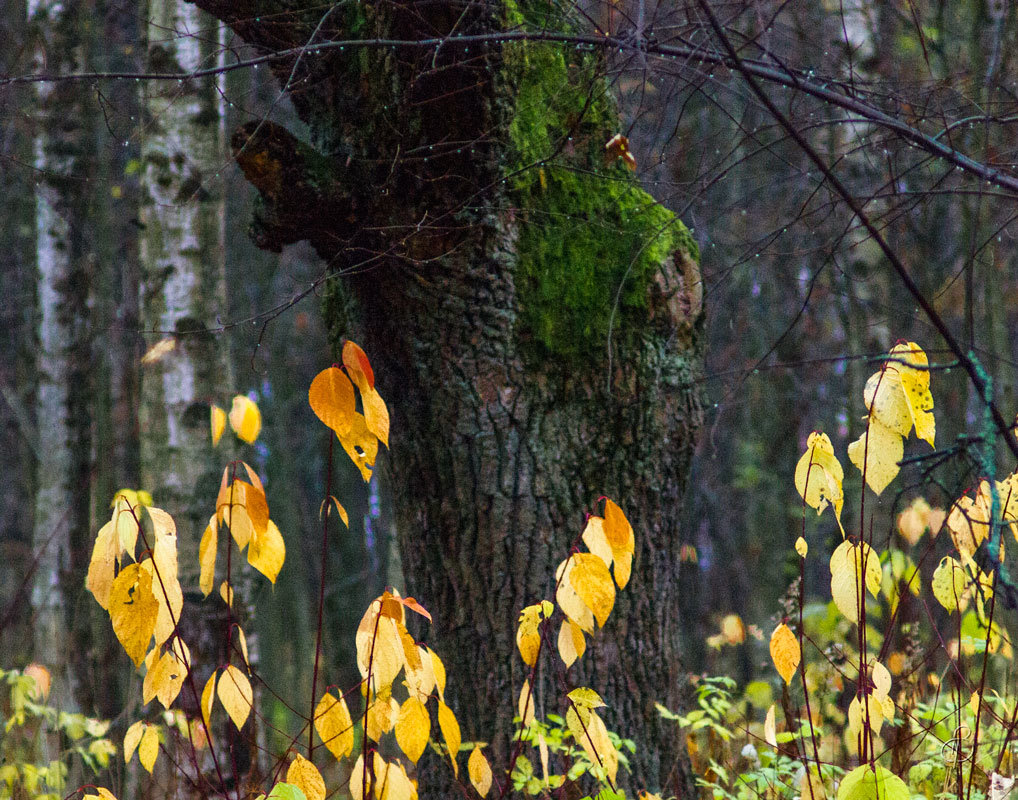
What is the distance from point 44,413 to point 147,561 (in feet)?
16.0

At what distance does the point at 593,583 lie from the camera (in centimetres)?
162

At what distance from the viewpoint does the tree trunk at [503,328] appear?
8.18ft

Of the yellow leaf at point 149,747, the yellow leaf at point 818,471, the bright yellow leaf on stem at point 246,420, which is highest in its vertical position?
the bright yellow leaf on stem at point 246,420

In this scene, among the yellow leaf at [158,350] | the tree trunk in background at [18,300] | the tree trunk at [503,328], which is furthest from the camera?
the tree trunk in background at [18,300]

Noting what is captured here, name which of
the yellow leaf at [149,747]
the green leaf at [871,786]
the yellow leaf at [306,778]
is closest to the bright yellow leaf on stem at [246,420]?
the yellow leaf at [149,747]

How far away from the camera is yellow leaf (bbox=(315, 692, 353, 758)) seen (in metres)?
1.76

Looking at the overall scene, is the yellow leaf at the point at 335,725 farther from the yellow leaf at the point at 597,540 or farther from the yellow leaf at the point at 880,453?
the yellow leaf at the point at 880,453

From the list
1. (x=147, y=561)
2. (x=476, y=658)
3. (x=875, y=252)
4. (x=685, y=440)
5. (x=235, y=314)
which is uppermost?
(x=235, y=314)

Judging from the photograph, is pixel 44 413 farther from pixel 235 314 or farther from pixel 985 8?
pixel 985 8

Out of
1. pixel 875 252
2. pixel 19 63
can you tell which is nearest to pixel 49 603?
pixel 19 63

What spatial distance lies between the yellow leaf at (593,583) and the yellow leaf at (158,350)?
7.78 ft

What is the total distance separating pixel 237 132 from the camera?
90.2 inches

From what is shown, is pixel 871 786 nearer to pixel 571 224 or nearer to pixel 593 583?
pixel 593 583

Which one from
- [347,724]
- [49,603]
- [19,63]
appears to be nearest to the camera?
[347,724]
